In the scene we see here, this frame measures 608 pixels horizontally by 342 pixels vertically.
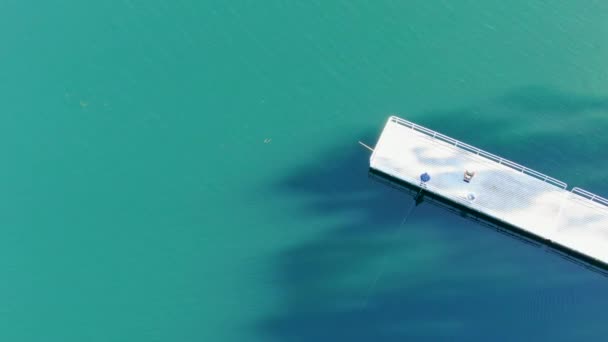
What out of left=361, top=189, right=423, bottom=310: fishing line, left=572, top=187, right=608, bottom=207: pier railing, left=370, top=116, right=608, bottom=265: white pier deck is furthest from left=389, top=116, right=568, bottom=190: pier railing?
left=361, top=189, right=423, bottom=310: fishing line

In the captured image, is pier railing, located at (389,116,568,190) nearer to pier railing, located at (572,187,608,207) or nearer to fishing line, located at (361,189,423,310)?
pier railing, located at (572,187,608,207)

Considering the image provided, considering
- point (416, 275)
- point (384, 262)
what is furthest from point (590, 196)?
point (384, 262)

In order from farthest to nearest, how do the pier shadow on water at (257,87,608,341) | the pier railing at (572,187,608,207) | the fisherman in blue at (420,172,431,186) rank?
1. the fisherman in blue at (420,172,431,186)
2. the pier railing at (572,187,608,207)
3. the pier shadow on water at (257,87,608,341)

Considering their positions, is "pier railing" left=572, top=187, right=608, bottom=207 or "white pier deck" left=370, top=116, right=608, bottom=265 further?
"pier railing" left=572, top=187, right=608, bottom=207

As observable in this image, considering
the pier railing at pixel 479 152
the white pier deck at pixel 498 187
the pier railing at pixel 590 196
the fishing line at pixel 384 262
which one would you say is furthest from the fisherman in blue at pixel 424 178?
the pier railing at pixel 590 196

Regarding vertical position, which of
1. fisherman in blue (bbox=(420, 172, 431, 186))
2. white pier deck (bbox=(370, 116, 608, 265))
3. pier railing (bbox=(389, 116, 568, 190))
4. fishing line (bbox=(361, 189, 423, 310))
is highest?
pier railing (bbox=(389, 116, 568, 190))

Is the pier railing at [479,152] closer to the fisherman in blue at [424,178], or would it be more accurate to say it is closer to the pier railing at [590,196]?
the pier railing at [590,196]

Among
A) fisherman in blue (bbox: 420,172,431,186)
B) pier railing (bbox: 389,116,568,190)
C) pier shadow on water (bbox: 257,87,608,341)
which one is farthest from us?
pier railing (bbox: 389,116,568,190)
